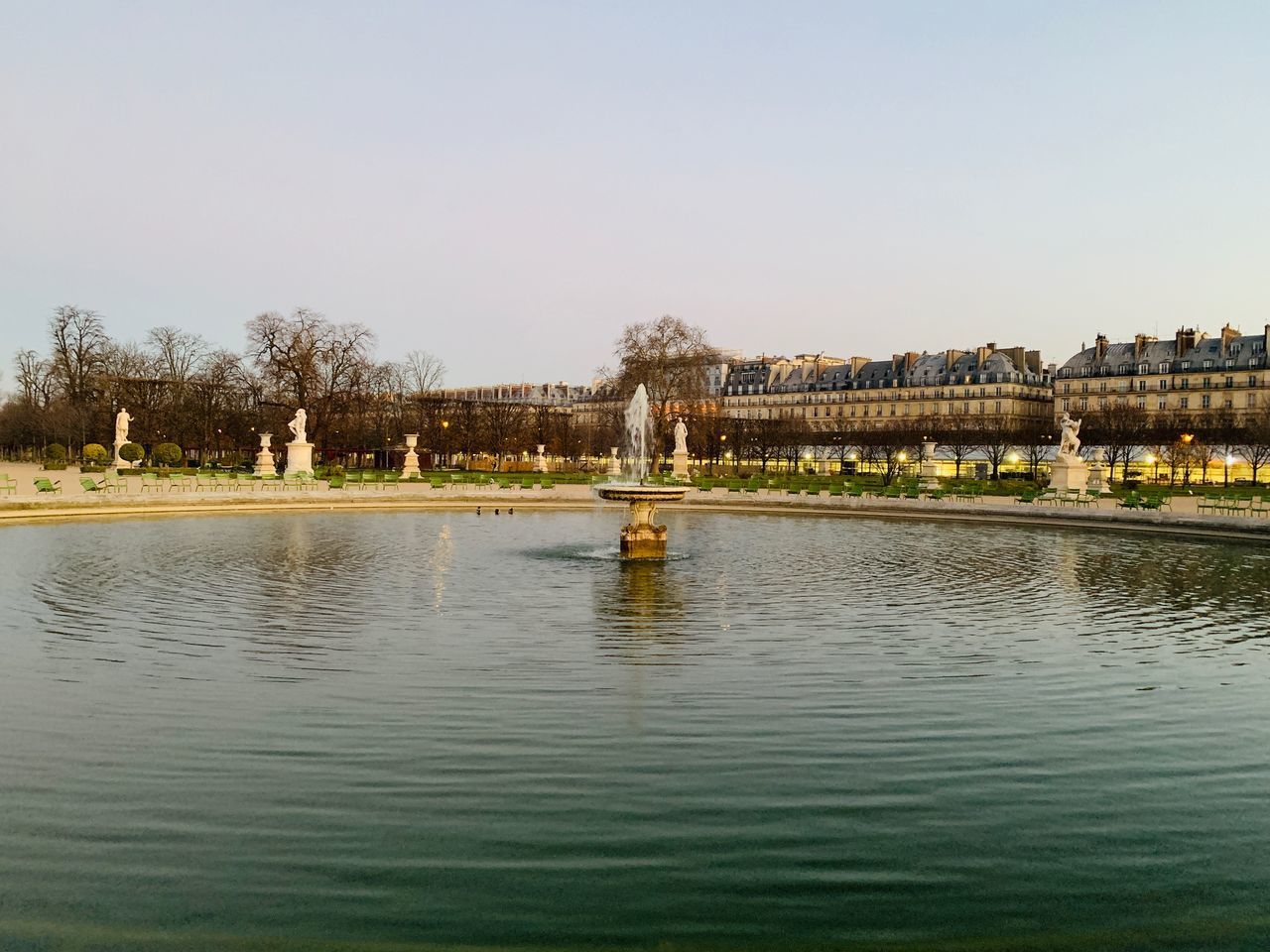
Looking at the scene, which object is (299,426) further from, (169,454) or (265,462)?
(169,454)

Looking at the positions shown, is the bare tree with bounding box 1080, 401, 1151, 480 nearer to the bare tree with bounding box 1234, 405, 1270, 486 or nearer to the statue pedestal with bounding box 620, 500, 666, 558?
the bare tree with bounding box 1234, 405, 1270, 486

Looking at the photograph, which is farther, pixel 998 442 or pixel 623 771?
pixel 998 442

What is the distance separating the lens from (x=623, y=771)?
6.64 meters

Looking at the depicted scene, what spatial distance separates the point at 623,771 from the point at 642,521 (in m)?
13.6

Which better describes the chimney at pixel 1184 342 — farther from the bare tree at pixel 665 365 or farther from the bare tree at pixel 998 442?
the bare tree at pixel 665 365

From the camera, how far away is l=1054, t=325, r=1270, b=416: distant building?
285ft

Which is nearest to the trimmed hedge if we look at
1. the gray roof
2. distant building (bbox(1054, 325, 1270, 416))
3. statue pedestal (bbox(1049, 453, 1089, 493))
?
statue pedestal (bbox(1049, 453, 1089, 493))

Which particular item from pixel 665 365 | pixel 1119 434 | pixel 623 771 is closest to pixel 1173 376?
pixel 1119 434

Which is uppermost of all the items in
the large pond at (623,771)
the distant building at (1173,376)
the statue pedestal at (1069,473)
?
the distant building at (1173,376)

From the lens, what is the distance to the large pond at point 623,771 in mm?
4637

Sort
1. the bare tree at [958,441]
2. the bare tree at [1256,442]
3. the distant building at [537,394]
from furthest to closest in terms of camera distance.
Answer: the distant building at [537,394]
the bare tree at [958,441]
the bare tree at [1256,442]

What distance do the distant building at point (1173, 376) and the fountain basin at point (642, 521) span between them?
78.9 meters

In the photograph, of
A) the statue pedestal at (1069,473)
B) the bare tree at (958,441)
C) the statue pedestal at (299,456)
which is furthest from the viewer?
the bare tree at (958,441)

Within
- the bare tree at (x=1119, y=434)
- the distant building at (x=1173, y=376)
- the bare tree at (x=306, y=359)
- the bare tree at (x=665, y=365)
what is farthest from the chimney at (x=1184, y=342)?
the bare tree at (x=306, y=359)
